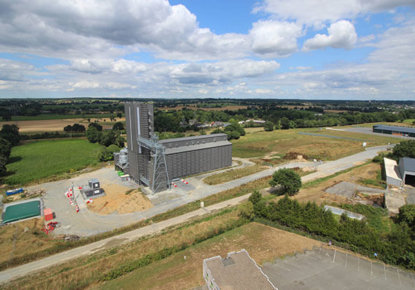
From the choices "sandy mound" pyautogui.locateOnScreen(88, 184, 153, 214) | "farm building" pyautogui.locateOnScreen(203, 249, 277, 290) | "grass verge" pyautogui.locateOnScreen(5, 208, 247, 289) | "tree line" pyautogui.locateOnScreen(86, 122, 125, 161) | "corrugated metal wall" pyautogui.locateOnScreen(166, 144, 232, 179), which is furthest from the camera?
"tree line" pyautogui.locateOnScreen(86, 122, 125, 161)

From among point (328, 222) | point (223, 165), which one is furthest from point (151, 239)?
point (223, 165)

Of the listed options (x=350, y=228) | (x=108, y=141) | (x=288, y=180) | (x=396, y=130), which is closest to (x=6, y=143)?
(x=108, y=141)

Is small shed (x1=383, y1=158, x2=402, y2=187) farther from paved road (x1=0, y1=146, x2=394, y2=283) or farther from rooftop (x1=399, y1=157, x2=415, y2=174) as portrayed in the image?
paved road (x1=0, y1=146, x2=394, y2=283)

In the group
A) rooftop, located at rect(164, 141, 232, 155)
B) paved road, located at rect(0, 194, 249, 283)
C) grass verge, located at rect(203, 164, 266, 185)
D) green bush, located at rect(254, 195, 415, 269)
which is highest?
rooftop, located at rect(164, 141, 232, 155)

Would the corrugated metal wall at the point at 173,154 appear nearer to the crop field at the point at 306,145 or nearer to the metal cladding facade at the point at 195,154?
the metal cladding facade at the point at 195,154

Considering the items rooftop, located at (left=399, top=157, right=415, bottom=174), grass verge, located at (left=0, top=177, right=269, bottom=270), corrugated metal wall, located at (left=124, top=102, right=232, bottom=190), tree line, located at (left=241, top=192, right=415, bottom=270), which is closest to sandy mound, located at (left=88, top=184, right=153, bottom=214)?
grass verge, located at (left=0, top=177, right=269, bottom=270)
